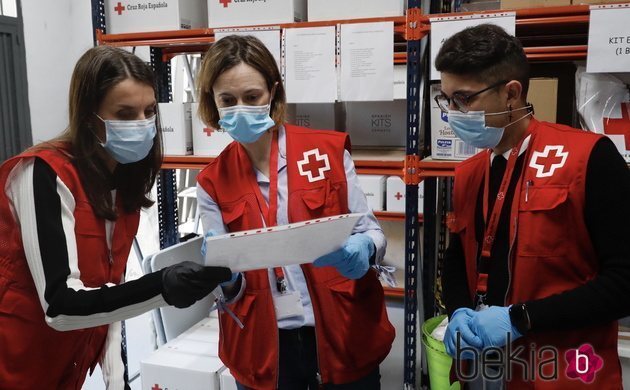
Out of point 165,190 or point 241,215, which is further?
point 165,190

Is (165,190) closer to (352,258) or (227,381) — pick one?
(227,381)

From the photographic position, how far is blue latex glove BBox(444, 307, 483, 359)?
1287 millimetres

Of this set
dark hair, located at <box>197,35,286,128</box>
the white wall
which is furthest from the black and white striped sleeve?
the white wall

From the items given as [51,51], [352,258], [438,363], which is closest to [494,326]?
[352,258]

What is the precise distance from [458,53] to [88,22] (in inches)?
175

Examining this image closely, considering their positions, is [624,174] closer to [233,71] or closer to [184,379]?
[233,71]

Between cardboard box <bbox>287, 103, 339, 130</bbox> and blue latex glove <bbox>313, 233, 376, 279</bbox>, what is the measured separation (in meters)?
1.10

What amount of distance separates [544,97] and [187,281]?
4.84 ft

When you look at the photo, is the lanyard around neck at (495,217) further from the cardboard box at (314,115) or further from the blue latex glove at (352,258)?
the cardboard box at (314,115)

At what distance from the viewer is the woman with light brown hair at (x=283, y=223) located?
4.66ft

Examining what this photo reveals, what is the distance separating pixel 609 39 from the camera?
1.65 metres

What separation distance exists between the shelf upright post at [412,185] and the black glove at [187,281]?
3.13 feet

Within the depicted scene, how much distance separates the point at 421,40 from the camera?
1.91 metres

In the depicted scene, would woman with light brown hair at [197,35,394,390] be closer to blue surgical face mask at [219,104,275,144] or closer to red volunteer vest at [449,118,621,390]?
blue surgical face mask at [219,104,275,144]
